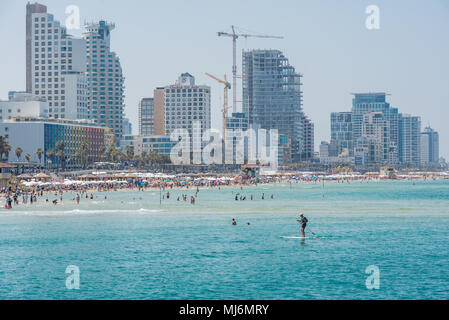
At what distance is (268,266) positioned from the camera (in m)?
49.7

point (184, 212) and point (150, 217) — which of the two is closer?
point (150, 217)

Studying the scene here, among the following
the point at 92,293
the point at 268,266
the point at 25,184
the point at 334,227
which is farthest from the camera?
the point at 25,184

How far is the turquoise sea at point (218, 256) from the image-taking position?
4169 cm

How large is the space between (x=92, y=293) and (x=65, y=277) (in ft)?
16.4

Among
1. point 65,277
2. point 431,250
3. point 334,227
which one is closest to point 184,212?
point 334,227

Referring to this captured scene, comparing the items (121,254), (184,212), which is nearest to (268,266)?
(121,254)

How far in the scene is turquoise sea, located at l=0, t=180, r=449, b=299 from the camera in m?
41.7

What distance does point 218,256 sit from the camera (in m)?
54.5

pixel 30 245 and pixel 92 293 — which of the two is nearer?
pixel 92 293

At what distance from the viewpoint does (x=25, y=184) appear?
138375 mm

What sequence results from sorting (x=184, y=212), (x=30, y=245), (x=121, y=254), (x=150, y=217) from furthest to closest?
(x=184, y=212), (x=150, y=217), (x=30, y=245), (x=121, y=254)

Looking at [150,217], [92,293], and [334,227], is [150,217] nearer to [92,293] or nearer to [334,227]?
[334,227]

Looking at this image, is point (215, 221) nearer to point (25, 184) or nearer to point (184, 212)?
point (184, 212)

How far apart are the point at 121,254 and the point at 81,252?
Result: 3225 millimetres
